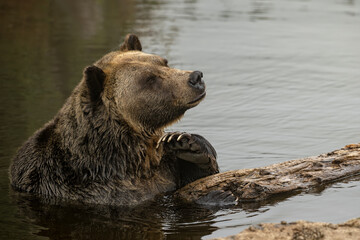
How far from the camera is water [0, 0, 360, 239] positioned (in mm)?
7055

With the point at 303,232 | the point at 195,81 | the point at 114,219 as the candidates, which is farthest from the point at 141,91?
the point at 303,232

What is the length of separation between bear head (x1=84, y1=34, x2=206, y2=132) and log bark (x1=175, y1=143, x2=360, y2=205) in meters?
0.82

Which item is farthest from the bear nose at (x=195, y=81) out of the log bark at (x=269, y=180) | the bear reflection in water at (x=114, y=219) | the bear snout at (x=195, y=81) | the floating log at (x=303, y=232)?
the floating log at (x=303, y=232)

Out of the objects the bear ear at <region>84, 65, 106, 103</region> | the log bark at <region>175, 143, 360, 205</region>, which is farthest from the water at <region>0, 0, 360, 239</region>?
the bear ear at <region>84, 65, 106, 103</region>

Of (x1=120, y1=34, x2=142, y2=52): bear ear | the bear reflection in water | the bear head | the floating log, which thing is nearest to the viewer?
the floating log

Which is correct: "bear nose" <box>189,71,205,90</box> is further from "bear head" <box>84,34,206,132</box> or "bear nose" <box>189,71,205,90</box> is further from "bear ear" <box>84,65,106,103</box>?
"bear ear" <box>84,65,106,103</box>

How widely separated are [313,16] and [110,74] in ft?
49.2

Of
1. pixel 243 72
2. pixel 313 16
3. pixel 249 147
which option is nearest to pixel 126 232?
pixel 249 147

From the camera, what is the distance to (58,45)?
1686cm

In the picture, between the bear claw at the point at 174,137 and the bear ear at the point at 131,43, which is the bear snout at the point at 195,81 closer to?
the bear claw at the point at 174,137

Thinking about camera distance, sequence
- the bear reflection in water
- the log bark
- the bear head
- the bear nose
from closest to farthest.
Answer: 1. the bear reflection in water
2. the bear nose
3. the bear head
4. the log bark

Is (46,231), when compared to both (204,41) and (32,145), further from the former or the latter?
(204,41)

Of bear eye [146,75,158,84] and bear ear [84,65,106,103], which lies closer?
bear ear [84,65,106,103]

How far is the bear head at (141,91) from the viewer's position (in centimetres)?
719
